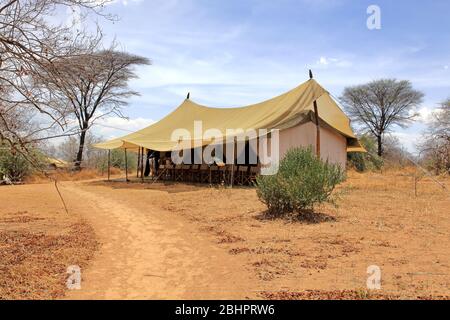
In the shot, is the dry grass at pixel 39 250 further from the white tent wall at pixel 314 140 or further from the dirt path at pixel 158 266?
the white tent wall at pixel 314 140

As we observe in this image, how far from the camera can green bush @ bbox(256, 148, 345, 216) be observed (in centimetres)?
883

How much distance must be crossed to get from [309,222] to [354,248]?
220 centimetres

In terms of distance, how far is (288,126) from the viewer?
1720cm

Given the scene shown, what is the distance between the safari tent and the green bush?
6.78 metres

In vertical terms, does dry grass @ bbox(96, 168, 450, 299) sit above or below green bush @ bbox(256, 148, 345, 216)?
below

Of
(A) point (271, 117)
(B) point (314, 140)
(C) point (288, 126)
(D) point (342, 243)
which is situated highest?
(A) point (271, 117)

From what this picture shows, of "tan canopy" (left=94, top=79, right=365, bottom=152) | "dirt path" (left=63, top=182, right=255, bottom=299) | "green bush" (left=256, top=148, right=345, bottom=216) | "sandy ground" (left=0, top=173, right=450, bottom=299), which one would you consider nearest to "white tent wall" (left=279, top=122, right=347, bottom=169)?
"tan canopy" (left=94, top=79, right=365, bottom=152)

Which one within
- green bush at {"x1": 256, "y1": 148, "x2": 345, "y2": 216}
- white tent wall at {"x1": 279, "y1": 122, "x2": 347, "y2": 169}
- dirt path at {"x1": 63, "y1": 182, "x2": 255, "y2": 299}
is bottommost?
dirt path at {"x1": 63, "y1": 182, "x2": 255, "y2": 299}

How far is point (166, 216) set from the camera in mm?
9859

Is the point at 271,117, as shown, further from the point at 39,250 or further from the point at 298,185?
the point at 39,250

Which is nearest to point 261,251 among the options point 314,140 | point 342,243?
point 342,243

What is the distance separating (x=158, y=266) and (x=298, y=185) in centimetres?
405

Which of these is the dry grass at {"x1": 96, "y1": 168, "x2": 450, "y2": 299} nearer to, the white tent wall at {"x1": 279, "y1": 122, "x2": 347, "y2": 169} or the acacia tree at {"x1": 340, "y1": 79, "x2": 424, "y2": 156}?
the white tent wall at {"x1": 279, "y1": 122, "x2": 347, "y2": 169}

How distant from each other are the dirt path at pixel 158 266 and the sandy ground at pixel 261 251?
0.01 m
